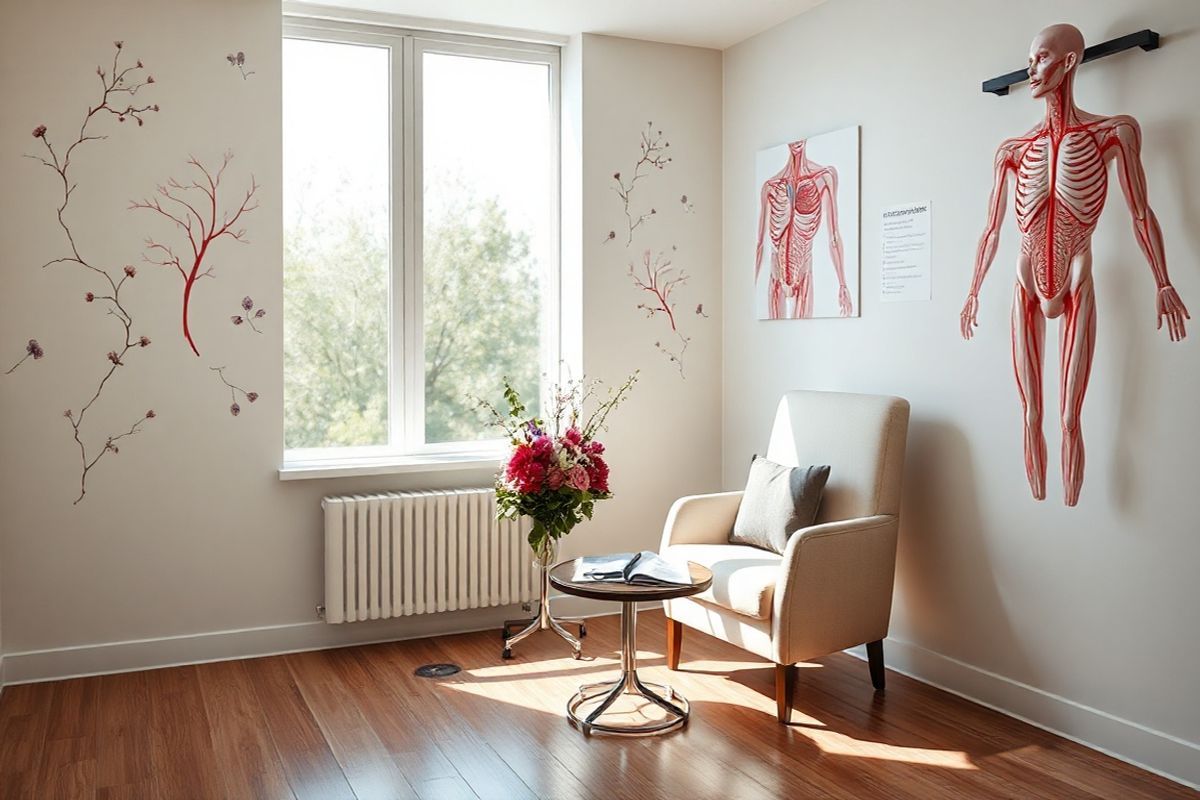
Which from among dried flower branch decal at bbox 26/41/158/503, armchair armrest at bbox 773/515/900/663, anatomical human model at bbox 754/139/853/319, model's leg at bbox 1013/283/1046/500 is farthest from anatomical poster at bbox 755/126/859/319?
dried flower branch decal at bbox 26/41/158/503

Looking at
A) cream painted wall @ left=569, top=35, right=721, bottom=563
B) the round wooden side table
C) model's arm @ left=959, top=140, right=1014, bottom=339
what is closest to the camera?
the round wooden side table

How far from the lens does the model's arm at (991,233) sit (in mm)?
3186

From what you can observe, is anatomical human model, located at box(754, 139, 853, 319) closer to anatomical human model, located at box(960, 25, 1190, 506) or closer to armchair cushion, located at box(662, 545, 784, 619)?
anatomical human model, located at box(960, 25, 1190, 506)

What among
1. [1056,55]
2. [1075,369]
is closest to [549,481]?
[1075,369]

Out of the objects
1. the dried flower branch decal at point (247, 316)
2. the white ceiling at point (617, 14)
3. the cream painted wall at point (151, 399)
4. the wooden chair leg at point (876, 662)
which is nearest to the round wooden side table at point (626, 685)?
the wooden chair leg at point (876, 662)

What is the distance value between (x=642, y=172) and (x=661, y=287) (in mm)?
535

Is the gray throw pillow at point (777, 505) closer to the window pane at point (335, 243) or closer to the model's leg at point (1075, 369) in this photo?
the model's leg at point (1075, 369)

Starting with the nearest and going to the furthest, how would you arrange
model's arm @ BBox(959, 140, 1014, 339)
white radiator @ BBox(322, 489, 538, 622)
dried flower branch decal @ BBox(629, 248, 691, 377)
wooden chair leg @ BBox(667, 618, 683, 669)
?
model's arm @ BBox(959, 140, 1014, 339)
wooden chair leg @ BBox(667, 618, 683, 669)
white radiator @ BBox(322, 489, 538, 622)
dried flower branch decal @ BBox(629, 248, 691, 377)

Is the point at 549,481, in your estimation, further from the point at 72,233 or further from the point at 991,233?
the point at 72,233

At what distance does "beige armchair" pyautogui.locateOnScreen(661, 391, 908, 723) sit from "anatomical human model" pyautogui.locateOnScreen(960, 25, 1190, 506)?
1.77 ft

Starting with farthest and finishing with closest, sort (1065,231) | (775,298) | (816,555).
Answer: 1. (775,298)
2. (816,555)
3. (1065,231)

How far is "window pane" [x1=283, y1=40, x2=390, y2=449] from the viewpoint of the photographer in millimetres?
4160

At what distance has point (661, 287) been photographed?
4.68 m

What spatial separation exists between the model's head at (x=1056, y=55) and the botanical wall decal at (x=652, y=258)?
6.49ft
